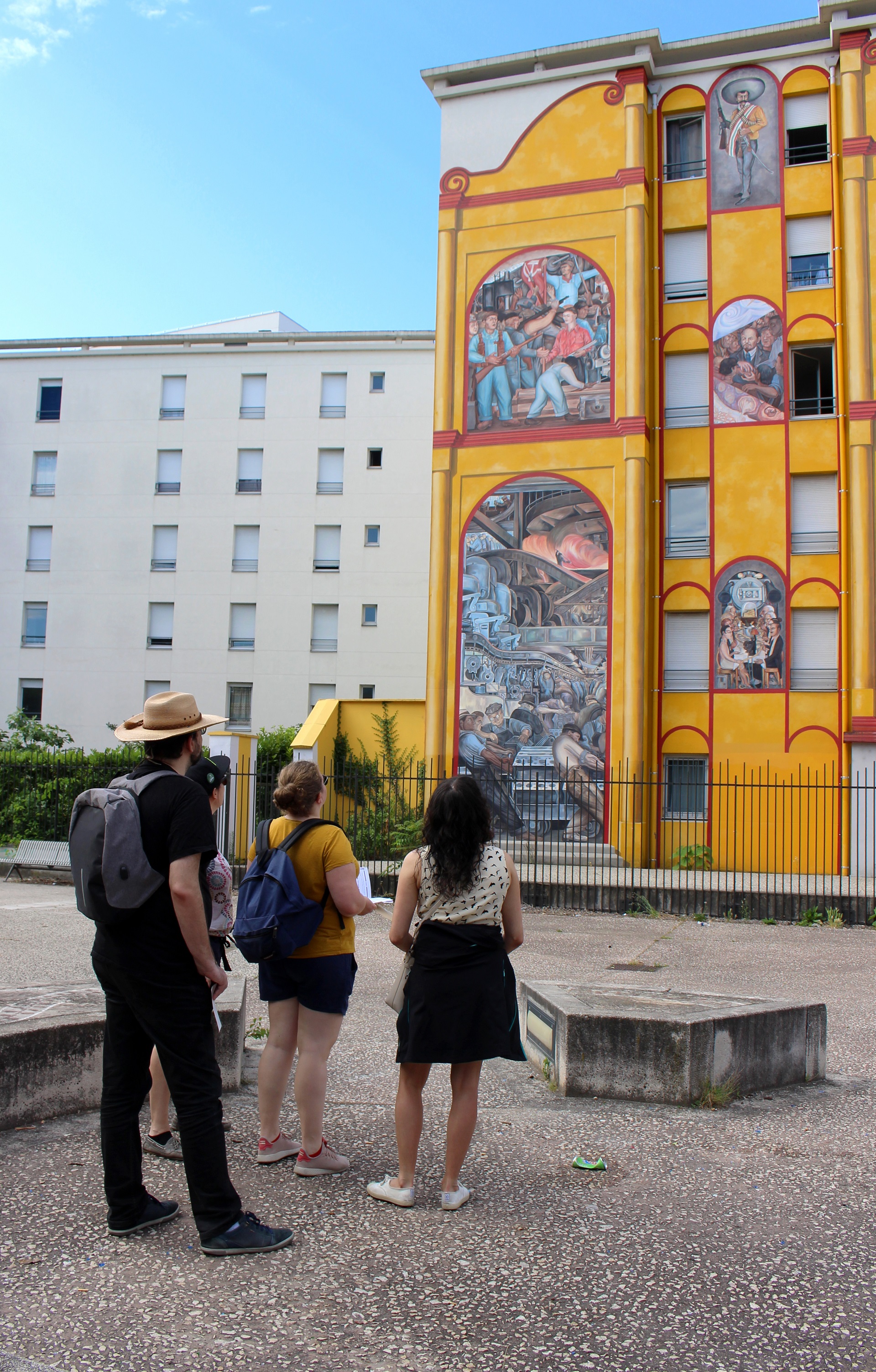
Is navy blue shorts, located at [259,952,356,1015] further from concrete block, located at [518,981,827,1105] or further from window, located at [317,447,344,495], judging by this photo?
window, located at [317,447,344,495]

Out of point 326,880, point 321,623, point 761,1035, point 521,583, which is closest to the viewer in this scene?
point 326,880

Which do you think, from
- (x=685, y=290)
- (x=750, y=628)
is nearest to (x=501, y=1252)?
(x=750, y=628)

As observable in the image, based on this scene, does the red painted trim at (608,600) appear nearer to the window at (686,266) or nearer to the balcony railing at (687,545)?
the balcony railing at (687,545)

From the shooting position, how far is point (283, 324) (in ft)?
136

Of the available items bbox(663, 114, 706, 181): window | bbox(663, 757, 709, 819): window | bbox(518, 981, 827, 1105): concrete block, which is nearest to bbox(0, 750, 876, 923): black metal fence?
bbox(663, 757, 709, 819): window

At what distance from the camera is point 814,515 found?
20406mm

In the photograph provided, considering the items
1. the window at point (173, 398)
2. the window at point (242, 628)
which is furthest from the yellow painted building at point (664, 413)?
the window at point (173, 398)

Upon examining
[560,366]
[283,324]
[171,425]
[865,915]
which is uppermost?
[283,324]

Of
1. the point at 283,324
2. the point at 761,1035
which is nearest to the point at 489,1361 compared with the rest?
the point at 761,1035

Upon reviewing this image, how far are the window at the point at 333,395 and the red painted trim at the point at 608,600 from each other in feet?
53.9

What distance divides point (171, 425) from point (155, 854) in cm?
3563

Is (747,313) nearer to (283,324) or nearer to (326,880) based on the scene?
(326,880)

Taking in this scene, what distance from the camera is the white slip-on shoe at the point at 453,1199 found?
4027 mm

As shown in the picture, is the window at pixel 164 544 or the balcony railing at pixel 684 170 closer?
the balcony railing at pixel 684 170
